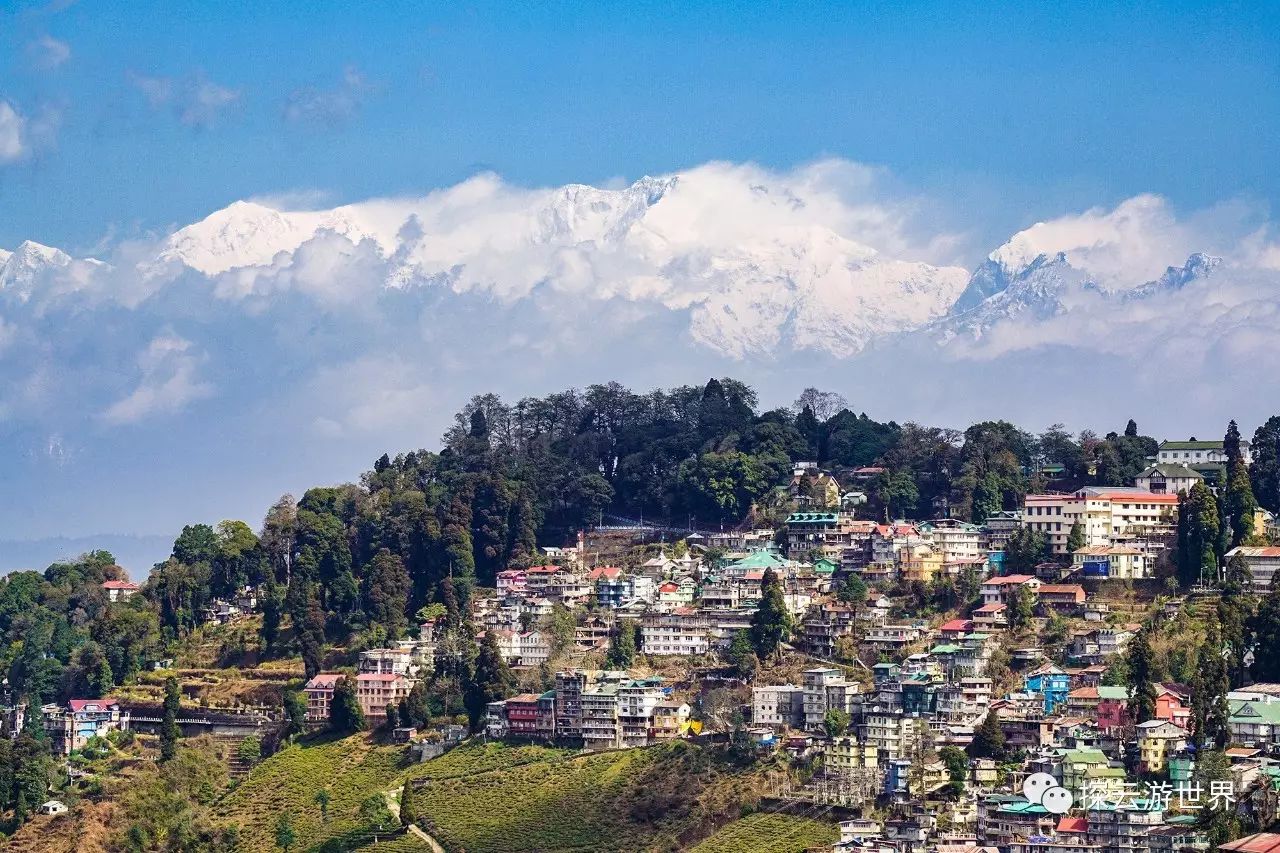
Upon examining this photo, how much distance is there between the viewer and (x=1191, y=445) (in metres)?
73.6

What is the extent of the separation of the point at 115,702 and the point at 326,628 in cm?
625

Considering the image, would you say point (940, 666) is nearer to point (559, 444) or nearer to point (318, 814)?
point (318, 814)

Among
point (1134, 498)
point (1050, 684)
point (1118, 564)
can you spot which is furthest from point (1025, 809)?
point (1134, 498)

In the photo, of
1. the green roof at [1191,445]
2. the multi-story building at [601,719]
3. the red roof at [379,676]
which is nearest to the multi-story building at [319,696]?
the red roof at [379,676]

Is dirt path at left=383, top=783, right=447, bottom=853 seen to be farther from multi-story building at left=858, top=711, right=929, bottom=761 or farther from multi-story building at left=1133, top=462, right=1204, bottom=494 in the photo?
multi-story building at left=1133, top=462, right=1204, bottom=494

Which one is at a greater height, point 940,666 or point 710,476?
point 710,476

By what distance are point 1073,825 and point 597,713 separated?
14.4 meters

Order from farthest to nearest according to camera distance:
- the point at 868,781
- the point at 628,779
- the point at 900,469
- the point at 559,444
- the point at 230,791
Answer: the point at 559,444
the point at 900,469
the point at 230,791
the point at 628,779
the point at 868,781

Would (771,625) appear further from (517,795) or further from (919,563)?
(517,795)

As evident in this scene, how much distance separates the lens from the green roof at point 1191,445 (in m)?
73.1

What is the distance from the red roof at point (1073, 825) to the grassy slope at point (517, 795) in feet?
26.4

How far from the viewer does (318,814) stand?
61375mm

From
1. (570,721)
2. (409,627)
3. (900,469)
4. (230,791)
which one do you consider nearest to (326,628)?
(409,627)

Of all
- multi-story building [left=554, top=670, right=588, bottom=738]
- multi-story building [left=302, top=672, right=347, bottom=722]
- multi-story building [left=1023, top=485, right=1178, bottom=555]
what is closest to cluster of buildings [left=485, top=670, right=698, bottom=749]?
multi-story building [left=554, top=670, right=588, bottom=738]
